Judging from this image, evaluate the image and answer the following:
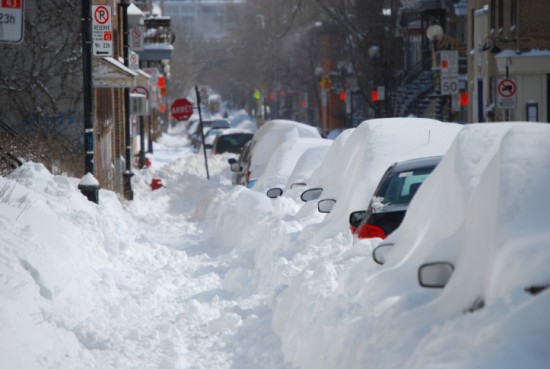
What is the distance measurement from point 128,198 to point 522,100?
44.1ft

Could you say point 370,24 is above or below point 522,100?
above

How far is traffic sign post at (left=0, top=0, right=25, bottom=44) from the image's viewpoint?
923cm

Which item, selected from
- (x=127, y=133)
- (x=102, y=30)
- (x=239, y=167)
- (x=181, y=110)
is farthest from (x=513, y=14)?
(x=102, y=30)

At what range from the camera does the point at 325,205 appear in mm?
13234

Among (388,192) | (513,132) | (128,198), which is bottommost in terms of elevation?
(128,198)

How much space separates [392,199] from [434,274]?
4312 mm

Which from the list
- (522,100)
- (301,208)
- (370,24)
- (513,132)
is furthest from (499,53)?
(513,132)

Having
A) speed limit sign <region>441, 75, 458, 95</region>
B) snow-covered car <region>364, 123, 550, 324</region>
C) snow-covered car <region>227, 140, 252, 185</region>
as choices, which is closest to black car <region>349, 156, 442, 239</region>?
snow-covered car <region>364, 123, 550, 324</region>

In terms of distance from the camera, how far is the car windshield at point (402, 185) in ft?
34.3

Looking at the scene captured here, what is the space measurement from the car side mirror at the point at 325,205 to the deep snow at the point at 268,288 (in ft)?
1.22

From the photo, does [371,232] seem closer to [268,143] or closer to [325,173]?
[325,173]

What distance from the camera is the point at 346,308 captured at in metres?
7.28

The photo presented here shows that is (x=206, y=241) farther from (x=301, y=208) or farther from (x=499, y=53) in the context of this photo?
(x=499, y=53)

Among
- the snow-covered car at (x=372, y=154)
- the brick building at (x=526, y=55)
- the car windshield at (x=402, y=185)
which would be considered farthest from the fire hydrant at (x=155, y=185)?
the car windshield at (x=402, y=185)
